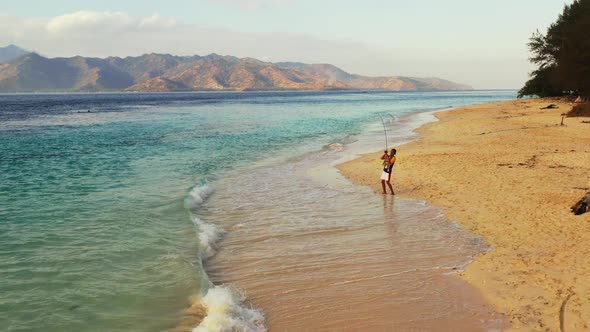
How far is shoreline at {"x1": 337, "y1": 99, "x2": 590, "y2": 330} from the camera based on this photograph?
7.05 metres

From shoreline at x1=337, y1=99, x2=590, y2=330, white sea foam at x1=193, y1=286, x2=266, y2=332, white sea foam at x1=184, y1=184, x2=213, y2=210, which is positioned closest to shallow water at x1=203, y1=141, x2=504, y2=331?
white sea foam at x1=193, y1=286, x2=266, y2=332

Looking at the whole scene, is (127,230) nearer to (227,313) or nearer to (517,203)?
(227,313)

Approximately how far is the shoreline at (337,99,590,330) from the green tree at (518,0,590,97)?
22826 mm

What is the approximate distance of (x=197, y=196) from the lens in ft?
52.4

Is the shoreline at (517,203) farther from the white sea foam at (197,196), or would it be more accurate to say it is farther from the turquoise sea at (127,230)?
the white sea foam at (197,196)

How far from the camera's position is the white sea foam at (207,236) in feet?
33.4

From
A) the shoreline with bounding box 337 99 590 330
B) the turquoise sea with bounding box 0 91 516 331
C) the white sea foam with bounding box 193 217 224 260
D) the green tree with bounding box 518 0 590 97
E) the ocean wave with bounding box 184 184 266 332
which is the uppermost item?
the green tree with bounding box 518 0 590 97

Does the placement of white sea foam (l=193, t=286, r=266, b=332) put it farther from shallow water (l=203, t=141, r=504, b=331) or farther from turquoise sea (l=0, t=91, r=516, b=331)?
shallow water (l=203, t=141, r=504, b=331)

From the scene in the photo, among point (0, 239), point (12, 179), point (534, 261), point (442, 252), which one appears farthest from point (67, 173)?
point (534, 261)

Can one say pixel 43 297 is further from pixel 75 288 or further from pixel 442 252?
pixel 442 252

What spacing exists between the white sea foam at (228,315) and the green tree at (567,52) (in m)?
49.1

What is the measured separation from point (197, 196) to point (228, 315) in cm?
958

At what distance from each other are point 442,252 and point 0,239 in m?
10.9

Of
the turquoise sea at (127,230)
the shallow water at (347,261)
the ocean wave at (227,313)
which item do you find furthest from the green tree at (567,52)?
the ocean wave at (227,313)
